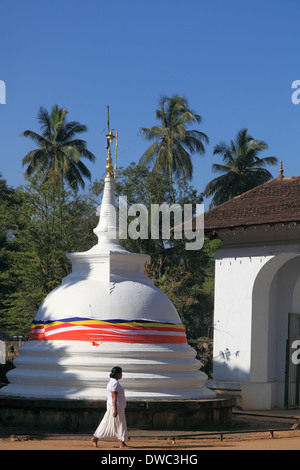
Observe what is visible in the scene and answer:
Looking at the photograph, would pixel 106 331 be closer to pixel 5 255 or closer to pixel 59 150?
pixel 5 255

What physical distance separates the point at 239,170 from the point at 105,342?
33.5 m

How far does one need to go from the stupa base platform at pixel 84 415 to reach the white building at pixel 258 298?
5.18m

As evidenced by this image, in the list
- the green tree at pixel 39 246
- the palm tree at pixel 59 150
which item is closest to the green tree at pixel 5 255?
the green tree at pixel 39 246

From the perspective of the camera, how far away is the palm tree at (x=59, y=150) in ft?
149

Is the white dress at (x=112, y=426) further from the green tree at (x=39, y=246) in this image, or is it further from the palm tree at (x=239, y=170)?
the palm tree at (x=239, y=170)

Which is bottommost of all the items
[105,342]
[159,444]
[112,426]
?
[159,444]

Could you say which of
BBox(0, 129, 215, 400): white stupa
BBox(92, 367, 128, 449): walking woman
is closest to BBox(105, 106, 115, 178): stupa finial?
BBox(0, 129, 215, 400): white stupa

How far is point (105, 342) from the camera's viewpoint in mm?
15375

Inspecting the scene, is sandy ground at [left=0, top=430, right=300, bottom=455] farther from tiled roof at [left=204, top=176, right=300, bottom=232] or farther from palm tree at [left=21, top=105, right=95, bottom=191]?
palm tree at [left=21, top=105, right=95, bottom=191]

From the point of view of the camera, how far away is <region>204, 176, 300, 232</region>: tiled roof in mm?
Answer: 19500

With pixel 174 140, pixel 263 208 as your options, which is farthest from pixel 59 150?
pixel 263 208
